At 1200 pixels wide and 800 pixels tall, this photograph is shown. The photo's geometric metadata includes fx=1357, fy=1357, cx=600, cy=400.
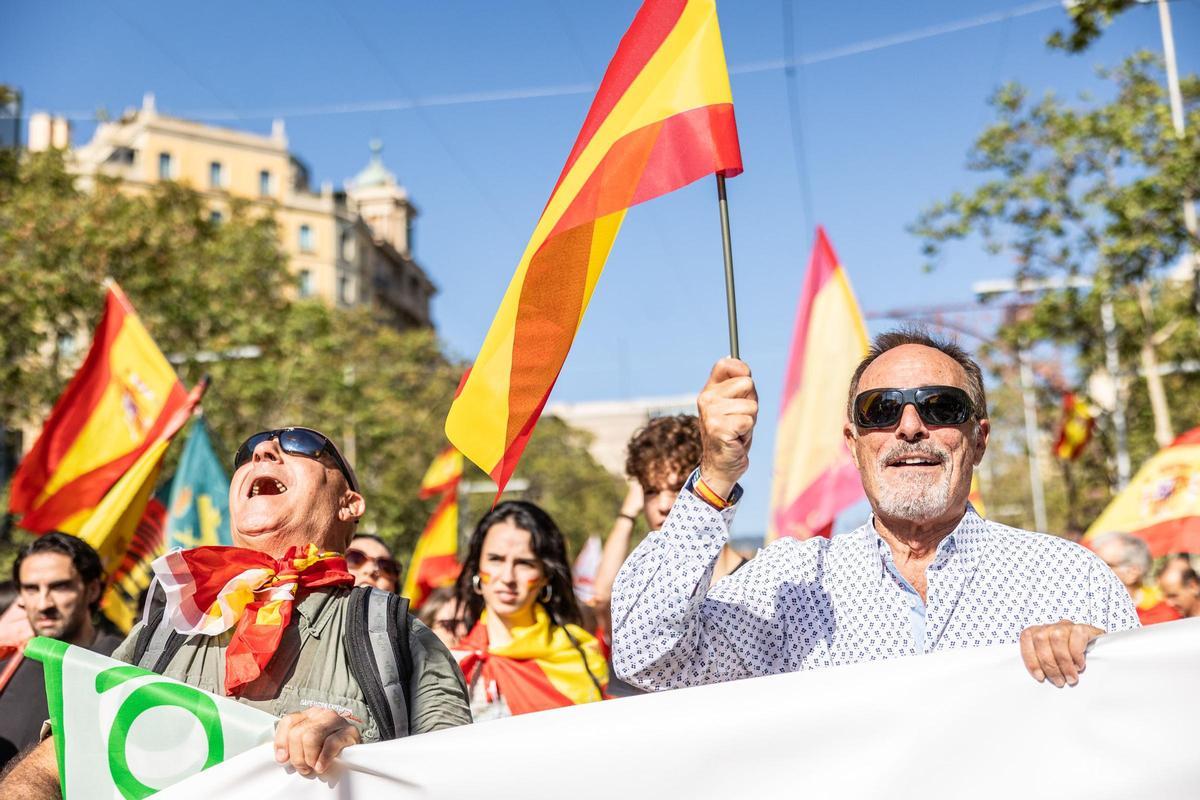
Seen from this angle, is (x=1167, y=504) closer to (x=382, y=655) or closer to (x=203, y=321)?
(x=382, y=655)

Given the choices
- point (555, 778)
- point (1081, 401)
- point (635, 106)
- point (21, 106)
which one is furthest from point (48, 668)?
point (1081, 401)

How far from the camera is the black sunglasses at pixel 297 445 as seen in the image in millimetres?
3239

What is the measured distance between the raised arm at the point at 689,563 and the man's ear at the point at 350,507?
2.87 feet

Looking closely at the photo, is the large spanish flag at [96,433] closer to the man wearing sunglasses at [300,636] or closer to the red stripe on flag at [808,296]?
the red stripe on flag at [808,296]

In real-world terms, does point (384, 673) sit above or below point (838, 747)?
above

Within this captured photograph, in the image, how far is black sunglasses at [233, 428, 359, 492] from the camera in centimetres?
324

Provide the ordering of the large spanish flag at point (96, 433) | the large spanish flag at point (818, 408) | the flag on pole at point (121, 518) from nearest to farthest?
the flag on pole at point (121, 518) < the large spanish flag at point (818, 408) < the large spanish flag at point (96, 433)

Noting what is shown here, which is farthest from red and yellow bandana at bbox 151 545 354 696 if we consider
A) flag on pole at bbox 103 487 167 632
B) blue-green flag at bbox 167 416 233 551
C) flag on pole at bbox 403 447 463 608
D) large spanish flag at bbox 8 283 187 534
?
flag on pole at bbox 403 447 463 608

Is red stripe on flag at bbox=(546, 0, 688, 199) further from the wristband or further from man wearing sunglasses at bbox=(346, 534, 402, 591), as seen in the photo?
man wearing sunglasses at bbox=(346, 534, 402, 591)

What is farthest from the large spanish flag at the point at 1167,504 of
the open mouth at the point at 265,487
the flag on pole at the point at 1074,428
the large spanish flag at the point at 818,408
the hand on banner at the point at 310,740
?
the flag on pole at the point at 1074,428

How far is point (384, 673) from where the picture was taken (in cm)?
287

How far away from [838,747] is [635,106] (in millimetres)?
1570

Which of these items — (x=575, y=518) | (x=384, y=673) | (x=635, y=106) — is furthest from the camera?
(x=575, y=518)

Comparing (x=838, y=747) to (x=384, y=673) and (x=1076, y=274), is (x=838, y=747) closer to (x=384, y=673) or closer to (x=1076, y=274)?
(x=384, y=673)
